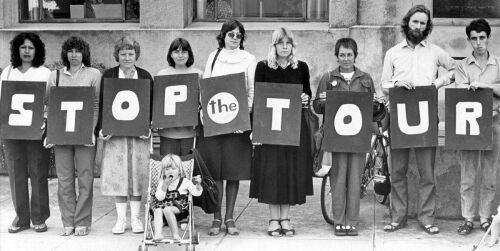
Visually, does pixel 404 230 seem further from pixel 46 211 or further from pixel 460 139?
pixel 46 211

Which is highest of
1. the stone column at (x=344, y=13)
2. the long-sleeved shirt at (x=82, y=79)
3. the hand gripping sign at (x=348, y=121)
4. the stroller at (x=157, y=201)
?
the stone column at (x=344, y=13)

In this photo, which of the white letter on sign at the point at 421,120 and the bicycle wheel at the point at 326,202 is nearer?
the white letter on sign at the point at 421,120

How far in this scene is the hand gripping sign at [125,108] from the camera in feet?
29.2

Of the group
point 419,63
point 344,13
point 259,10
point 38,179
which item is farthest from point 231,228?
point 259,10

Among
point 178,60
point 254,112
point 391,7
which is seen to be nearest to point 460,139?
point 254,112

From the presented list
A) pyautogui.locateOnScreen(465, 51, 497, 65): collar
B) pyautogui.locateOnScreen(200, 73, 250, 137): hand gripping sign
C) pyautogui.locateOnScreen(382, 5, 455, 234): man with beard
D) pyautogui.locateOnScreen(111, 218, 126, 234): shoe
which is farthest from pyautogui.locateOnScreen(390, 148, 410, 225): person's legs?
pyautogui.locateOnScreen(111, 218, 126, 234): shoe

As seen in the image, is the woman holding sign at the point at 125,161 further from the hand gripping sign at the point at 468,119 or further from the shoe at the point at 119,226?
the hand gripping sign at the point at 468,119

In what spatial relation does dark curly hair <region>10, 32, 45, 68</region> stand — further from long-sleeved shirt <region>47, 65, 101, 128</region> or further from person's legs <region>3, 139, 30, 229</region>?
Result: person's legs <region>3, 139, 30, 229</region>

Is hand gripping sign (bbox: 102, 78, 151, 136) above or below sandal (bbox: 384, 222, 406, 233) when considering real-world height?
above

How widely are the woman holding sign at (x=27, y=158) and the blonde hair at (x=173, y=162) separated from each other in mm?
1528

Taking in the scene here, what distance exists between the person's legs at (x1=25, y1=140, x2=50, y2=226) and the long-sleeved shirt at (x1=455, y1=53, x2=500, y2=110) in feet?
14.1

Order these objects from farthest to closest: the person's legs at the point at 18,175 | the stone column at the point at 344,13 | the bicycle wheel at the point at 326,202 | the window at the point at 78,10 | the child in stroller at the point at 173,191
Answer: the window at the point at 78,10 → the stone column at the point at 344,13 → the bicycle wheel at the point at 326,202 → the person's legs at the point at 18,175 → the child in stroller at the point at 173,191

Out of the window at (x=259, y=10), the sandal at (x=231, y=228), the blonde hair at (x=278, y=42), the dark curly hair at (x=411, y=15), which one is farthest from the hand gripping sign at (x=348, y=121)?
the window at (x=259, y=10)

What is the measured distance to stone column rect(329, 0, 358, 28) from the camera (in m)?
12.4
